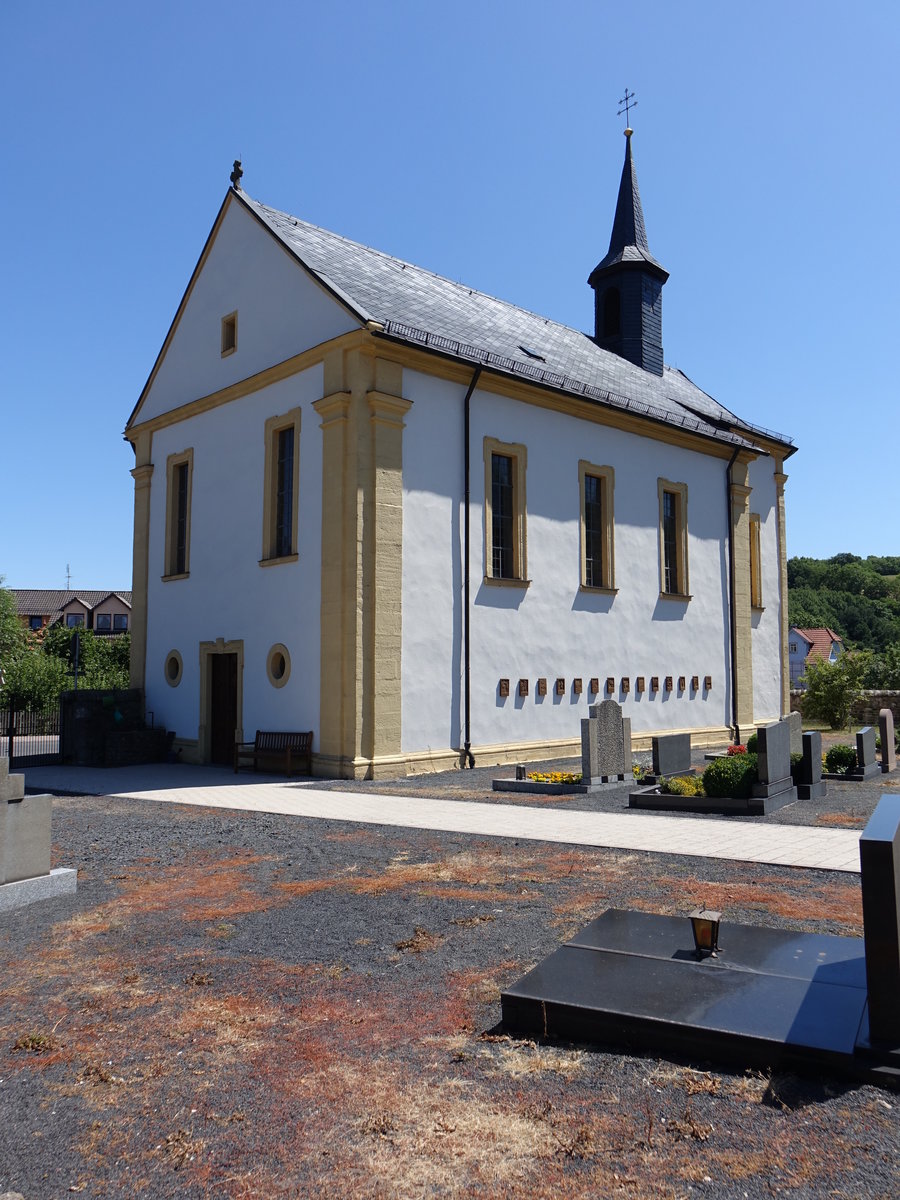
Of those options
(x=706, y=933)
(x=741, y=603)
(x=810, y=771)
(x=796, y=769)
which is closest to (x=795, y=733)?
(x=796, y=769)

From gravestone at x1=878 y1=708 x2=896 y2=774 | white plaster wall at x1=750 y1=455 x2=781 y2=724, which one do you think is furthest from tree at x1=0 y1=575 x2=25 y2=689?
gravestone at x1=878 y1=708 x2=896 y2=774

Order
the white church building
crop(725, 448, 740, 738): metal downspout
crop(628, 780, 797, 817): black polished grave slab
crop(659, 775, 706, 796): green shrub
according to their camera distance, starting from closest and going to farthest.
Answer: crop(628, 780, 797, 817): black polished grave slab → crop(659, 775, 706, 796): green shrub → the white church building → crop(725, 448, 740, 738): metal downspout

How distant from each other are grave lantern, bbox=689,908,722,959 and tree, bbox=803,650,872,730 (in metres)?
26.7

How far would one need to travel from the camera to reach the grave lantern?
4723 millimetres

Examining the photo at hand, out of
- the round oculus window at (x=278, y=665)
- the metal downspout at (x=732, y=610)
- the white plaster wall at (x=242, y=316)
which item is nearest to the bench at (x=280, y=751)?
the round oculus window at (x=278, y=665)

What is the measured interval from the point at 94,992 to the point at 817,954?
3782 mm

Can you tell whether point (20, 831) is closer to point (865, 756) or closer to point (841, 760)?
point (841, 760)

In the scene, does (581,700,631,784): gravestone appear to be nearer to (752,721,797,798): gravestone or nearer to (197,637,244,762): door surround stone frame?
(752,721,797,798): gravestone

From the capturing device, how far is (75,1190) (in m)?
3.04

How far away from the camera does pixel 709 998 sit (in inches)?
165

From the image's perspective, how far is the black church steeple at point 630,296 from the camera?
28.4 meters

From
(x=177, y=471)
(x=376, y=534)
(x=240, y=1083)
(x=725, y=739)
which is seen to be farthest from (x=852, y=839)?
(x=177, y=471)

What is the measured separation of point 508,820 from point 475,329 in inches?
506

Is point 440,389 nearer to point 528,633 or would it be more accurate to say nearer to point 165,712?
point 528,633
